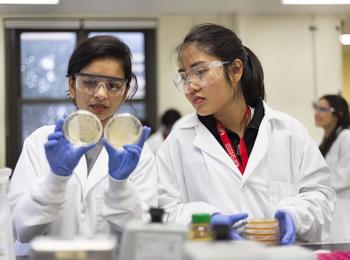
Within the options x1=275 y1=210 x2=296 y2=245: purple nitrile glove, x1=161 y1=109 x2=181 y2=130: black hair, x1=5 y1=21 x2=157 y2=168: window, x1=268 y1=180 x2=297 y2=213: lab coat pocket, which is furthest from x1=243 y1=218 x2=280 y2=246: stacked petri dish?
x1=5 y1=21 x2=157 y2=168: window

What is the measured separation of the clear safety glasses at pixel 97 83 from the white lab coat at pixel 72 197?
0.20 metres

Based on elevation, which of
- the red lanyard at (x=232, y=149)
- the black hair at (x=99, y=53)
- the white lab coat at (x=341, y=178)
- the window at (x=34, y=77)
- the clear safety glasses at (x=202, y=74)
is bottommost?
the white lab coat at (x=341, y=178)

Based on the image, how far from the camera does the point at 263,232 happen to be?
125cm

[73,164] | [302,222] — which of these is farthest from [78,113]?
[302,222]

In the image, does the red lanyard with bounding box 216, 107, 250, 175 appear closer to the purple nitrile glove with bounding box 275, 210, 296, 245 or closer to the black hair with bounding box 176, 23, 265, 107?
the black hair with bounding box 176, 23, 265, 107

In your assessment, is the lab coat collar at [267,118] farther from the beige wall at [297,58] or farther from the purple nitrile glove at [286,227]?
the beige wall at [297,58]

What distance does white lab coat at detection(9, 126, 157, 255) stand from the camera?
49.6 inches

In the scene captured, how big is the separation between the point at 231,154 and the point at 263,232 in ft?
1.55

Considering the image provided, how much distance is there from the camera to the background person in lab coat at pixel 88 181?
127 cm

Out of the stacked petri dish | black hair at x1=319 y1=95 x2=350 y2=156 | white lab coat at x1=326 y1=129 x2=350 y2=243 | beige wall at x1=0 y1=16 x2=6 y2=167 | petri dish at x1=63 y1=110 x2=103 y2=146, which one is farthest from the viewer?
beige wall at x1=0 y1=16 x2=6 y2=167

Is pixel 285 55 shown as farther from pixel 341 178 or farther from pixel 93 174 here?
pixel 93 174

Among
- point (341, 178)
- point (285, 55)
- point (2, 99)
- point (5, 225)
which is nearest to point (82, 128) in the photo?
point (5, 225)

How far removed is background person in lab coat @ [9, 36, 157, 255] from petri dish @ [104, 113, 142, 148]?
9 centimetres

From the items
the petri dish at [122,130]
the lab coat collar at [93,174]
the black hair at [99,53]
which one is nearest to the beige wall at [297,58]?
the black hair at [99,53]
